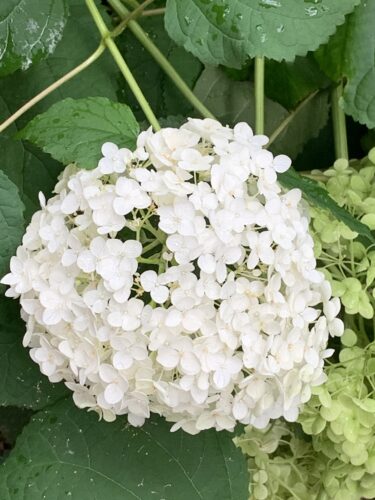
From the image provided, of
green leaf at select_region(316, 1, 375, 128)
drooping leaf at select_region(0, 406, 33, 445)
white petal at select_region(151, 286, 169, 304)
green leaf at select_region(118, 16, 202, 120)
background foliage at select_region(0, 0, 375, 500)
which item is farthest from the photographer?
drooping leaf at select_region(0, 406, 33, 445)

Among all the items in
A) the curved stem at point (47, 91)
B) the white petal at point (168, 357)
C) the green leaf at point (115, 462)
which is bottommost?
the green leaf at point (115, 462)

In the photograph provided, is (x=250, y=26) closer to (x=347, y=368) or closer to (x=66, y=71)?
(x=66, y=71)

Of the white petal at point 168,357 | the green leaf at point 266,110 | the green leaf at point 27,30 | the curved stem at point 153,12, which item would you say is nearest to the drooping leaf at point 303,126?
the green leaf at point 266,110

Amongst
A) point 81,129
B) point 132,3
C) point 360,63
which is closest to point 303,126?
point 360,63

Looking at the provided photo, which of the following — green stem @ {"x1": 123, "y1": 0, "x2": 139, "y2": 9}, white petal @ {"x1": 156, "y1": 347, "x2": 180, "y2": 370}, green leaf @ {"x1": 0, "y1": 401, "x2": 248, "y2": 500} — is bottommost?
green leaf @ {"x1": 0, "y1": 401, "x2": 248, "y2": 500}

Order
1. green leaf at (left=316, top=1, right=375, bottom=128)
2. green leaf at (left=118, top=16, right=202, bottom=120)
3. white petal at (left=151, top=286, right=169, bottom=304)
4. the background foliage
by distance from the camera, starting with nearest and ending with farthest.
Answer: white petal at (left=151, top=286, right=169, bottom=304) → the background foliage → green leaf at (left=316, top=1, right=375, bottom=128) → green leaf at (left=118, top=16, right=202, bottom=120)

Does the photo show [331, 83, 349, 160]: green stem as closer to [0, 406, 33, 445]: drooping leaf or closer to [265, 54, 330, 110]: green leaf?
[265, 54, 330, 110]: green leaf

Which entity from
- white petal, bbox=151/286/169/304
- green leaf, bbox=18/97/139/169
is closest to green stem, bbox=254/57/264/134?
green leaf, bbox=18/97/139/169

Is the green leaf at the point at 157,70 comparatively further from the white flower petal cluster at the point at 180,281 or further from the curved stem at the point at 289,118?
the white flower petal cluster at the point at 180,281
